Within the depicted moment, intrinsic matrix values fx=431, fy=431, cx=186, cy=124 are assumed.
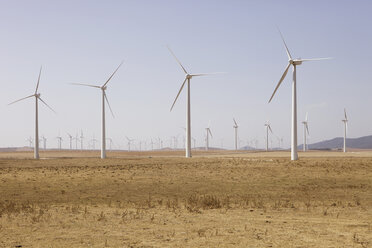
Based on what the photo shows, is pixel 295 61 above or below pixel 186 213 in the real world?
above

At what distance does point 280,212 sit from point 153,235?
828cm

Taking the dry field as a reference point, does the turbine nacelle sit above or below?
above

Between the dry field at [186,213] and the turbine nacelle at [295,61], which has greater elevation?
the turbine nacelle at [295,61]

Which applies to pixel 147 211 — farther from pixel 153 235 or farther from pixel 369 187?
pixel 369 187

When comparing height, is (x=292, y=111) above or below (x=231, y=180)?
above

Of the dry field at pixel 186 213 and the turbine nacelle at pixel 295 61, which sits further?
the turbine nacelle at pixel 295 61

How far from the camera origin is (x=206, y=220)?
1992 cm

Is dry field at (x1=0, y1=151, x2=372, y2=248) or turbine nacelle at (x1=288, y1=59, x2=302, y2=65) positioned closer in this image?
dry field at (x1=0, y1=151, x2=372, y2=248)

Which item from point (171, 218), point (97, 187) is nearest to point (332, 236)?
point (171, 218)

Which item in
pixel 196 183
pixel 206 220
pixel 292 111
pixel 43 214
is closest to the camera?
pixel 206 220

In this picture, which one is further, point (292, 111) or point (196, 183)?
point (292, 111)

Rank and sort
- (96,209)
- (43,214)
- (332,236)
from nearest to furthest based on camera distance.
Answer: (332,236) → (43,214) → (96,209)

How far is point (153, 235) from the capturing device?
1675 centimetres

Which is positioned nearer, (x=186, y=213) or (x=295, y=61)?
(x=186, y=213)
